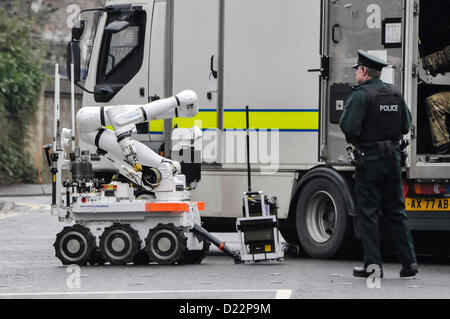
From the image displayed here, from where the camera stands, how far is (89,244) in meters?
11.8

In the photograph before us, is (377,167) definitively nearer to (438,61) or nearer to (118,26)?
(438,61)

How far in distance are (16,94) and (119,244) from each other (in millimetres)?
20386

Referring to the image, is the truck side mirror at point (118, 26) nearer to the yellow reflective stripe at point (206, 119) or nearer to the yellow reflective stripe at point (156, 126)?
the yellow reflective stripe at point (156, 126)

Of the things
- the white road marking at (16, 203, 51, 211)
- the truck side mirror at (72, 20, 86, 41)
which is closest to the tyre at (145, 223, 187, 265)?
the truck side mirror at (72, 20, 86, 41)

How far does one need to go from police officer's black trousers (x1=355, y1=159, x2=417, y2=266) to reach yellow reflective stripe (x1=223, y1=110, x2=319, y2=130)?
2344mm

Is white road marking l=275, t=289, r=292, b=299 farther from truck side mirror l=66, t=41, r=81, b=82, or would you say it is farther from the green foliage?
the green foliage

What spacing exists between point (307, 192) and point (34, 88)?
824 inches

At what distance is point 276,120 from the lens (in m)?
12.9

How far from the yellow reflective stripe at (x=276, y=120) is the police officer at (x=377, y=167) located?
227 centimetres

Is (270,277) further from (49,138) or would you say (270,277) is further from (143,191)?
(49,138)

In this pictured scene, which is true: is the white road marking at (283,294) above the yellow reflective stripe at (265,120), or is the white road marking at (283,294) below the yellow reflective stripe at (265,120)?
below

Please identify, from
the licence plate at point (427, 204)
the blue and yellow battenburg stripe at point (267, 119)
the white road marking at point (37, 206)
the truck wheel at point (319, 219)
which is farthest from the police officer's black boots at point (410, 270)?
the white road marking at point (37, 206)


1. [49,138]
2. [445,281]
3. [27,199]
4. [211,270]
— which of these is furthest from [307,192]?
[49,138]

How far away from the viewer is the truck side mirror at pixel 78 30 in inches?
544
